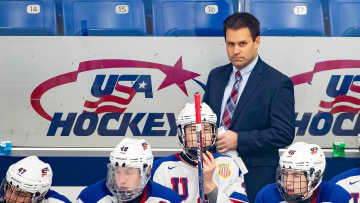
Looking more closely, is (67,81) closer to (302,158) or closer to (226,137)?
(226,137)

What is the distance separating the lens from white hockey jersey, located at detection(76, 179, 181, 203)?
4797 millimetres

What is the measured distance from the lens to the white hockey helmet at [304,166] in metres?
4.81

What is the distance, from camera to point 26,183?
4.73 metres

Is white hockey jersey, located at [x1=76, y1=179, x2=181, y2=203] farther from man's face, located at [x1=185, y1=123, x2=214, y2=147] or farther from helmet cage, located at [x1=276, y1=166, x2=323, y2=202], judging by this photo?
helmet cage, located at [x1=276, y1=166, x2=323, y2=202]

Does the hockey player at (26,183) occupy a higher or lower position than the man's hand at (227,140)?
lower

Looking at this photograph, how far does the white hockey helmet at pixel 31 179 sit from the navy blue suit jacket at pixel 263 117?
1.24 meters

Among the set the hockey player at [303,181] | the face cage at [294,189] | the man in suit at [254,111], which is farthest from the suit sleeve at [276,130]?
the face cage at [294,189]

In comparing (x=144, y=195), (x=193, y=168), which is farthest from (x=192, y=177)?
(x=144, y=195)

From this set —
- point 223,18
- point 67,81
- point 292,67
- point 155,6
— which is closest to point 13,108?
point 67,81

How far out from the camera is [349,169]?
19.2ft

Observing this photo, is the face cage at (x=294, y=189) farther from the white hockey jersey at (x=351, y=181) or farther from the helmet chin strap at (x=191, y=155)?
the white hockey jersey at (x=351, y=181)

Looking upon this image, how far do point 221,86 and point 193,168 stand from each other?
65cm

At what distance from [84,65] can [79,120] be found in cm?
39

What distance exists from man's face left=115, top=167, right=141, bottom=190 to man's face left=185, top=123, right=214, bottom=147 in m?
0.45
